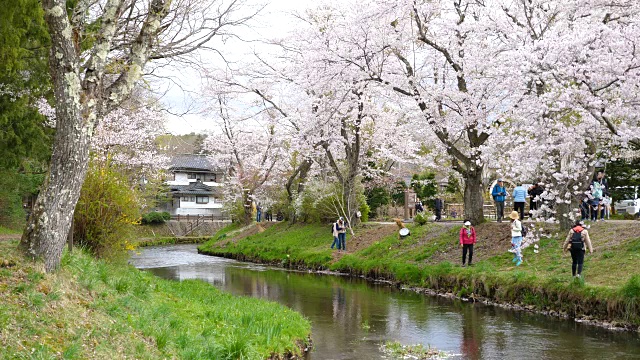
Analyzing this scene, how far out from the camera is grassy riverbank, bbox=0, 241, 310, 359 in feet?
19.1

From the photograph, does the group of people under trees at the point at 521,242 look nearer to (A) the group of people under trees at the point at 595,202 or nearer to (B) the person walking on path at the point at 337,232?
(A) the group of people under trees at the point at 595,202

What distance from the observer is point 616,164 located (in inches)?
1073

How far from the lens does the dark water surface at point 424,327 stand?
1088 cm

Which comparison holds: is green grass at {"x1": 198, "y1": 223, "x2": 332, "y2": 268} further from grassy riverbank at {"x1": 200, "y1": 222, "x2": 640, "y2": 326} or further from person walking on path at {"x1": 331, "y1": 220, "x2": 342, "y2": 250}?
person walking on path at {"x1": 331, "y1": 220, "x2": 342, "y2": 250}

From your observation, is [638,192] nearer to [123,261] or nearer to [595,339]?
[595,339]

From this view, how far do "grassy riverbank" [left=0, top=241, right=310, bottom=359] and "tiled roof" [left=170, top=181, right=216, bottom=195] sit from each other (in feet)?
179

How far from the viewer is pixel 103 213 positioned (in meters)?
13.0

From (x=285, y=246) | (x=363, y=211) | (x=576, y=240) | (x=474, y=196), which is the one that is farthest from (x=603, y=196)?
(x=285, y=246)

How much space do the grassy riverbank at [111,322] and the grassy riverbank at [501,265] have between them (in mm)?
6804

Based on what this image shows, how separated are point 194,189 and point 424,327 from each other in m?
54.7

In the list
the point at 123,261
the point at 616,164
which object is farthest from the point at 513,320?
the point at 616,164

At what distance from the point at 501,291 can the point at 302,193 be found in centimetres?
1917

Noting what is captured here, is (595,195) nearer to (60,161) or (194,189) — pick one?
(60,161)

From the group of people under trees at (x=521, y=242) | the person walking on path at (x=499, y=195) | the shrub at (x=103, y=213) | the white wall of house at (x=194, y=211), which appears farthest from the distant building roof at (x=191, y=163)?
the shrub at (x=103, y=213)
